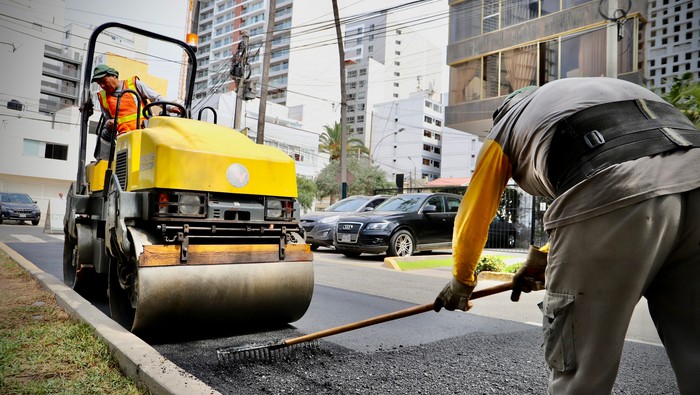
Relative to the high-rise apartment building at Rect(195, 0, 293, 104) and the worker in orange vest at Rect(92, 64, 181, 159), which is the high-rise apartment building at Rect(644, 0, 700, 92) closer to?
the worker in orange vest at Rect(92, 64, 181, 159)

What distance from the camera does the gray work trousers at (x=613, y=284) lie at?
149 centimetres

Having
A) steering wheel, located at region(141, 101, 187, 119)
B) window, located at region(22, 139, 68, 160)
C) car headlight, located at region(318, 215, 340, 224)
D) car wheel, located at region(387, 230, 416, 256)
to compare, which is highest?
window, located at region(22, 139, 68, 160)

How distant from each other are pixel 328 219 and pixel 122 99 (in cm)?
815

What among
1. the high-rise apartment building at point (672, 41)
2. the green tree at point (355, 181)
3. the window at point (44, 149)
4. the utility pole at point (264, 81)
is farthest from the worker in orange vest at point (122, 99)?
the green tree at point (355, 181)

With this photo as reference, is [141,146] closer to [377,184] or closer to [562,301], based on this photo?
[562,301]

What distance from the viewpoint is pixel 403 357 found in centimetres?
378

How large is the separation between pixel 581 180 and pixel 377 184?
4535 cm

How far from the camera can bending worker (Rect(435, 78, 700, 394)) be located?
1.49 m

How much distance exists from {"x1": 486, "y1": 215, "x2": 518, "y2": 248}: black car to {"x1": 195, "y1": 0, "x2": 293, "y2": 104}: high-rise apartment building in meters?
68.6

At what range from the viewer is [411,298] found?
21.7 ft

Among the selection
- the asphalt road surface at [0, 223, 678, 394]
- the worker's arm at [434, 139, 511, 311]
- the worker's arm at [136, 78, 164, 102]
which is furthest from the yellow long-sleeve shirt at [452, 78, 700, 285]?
the worker's arm at [136, 78, 164, 102]

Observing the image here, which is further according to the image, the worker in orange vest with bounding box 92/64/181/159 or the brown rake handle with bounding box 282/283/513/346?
the worker in orange vest with bounding box 92/64/181/159

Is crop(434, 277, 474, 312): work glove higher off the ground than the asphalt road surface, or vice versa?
crop(434, 277, 474, 312): work glove

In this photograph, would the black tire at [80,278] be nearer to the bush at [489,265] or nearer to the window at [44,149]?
the bush at [489,265]
